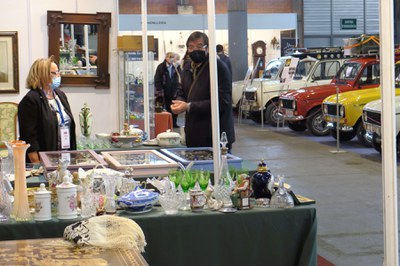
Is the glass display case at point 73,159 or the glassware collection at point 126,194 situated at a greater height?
the glass display case at point 73,159

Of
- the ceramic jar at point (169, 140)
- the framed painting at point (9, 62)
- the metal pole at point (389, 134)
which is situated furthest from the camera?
the framed painting at point (9, 62)

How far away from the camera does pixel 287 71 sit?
59.1ft

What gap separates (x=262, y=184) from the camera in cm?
453

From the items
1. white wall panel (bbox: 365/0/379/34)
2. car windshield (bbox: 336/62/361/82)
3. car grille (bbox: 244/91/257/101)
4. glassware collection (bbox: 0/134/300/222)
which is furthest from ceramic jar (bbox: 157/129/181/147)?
white wall panel (bbox: 365/0/379/34)

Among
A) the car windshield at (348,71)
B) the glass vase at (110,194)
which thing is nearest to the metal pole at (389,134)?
the glass vase at (110,194)

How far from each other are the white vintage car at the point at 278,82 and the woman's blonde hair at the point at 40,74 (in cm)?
1219

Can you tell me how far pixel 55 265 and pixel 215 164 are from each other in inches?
86.7

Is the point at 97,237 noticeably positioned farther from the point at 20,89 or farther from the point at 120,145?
the point at 20,89

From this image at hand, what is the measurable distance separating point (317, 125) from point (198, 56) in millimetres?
10739

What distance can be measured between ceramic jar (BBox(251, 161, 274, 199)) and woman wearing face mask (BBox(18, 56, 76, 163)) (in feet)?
8.03

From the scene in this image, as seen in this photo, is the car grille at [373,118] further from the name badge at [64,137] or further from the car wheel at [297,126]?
the name badge at [64,137]

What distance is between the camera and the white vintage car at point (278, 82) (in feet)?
58.9

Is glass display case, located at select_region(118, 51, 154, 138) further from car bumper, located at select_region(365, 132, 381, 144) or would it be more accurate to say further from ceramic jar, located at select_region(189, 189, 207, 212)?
ceramic jar, located at select_region(189, 189, 207, 212)

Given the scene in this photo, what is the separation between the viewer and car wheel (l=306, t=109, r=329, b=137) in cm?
1648
